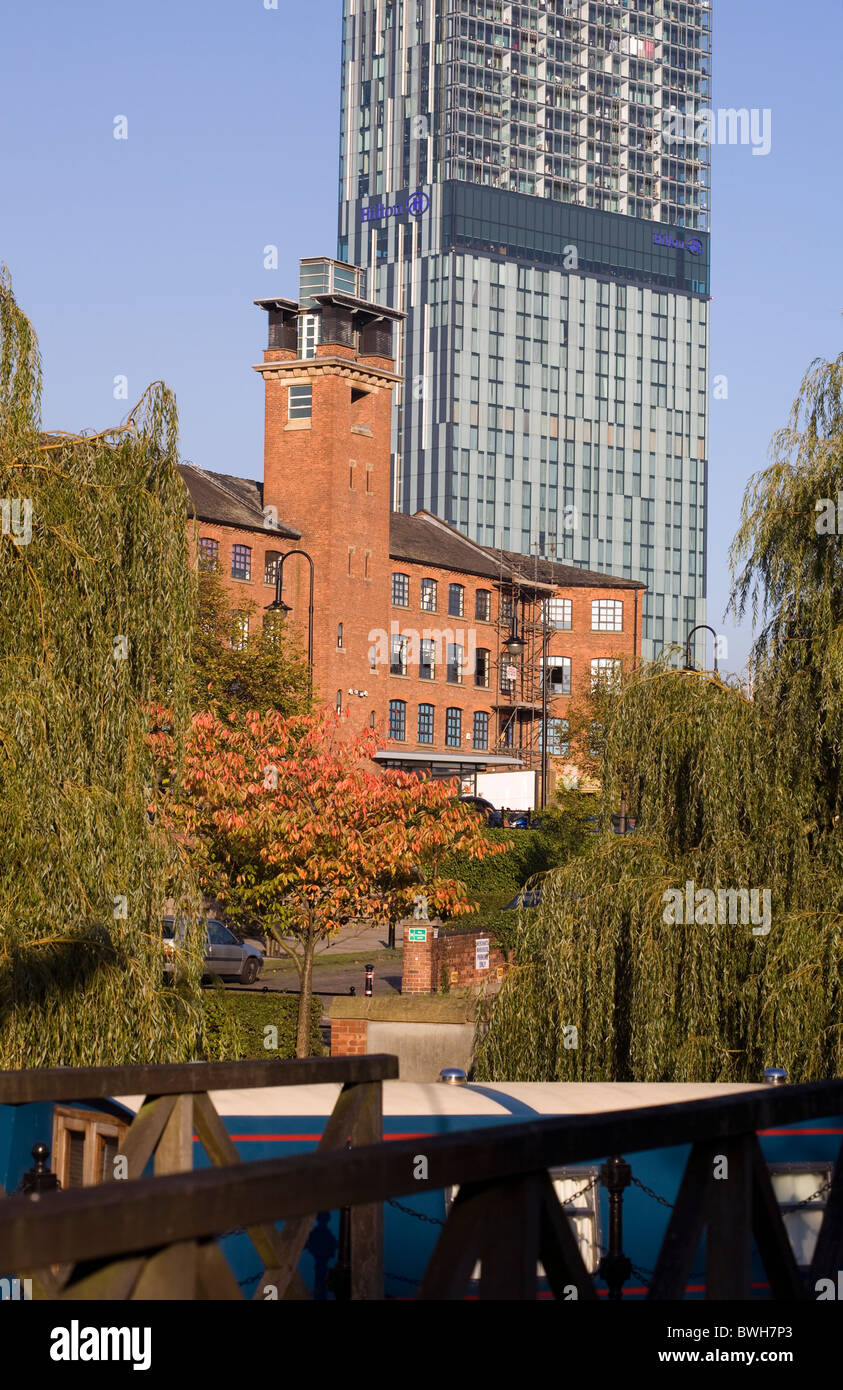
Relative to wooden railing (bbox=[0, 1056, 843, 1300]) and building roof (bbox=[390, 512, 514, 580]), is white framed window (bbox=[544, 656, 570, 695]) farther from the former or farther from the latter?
wooden railing (bbox=[0, 1056, 843, 1300])

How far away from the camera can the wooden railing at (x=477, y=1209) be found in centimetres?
286

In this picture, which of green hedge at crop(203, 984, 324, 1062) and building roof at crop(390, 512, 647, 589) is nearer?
green hedge at crop(203, 984, 324, 1062)

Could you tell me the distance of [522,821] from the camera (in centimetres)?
6094

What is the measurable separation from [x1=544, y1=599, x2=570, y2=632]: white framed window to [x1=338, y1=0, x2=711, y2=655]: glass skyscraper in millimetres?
59744

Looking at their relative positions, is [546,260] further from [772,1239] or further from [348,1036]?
[772,1239]

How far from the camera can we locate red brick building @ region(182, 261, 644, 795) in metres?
69.1

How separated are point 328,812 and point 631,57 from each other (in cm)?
16313

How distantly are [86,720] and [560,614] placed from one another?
252 ft

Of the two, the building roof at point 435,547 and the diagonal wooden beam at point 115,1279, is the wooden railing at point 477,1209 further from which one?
the building roof at point 435,547

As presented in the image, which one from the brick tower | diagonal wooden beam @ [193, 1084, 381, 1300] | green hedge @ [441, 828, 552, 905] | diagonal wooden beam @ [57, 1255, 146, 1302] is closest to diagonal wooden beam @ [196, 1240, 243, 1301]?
diagonal wooden beam @ [57, 1255, 146, 1302]

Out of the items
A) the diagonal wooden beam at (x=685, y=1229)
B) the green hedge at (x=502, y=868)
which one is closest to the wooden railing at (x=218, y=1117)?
the diagonal wooden beam at (x=685, y=1229)

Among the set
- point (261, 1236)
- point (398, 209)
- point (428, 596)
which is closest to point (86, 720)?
point (261, 1236)

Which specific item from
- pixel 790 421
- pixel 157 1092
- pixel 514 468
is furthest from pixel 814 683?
pixel 514 468
